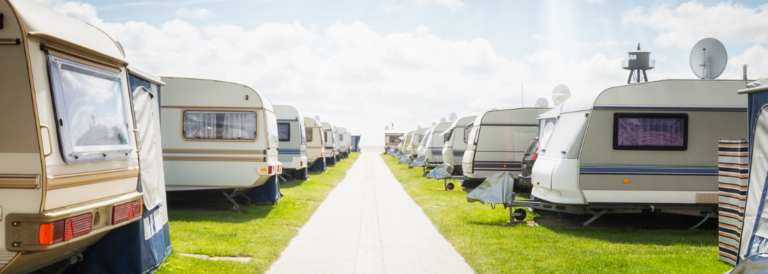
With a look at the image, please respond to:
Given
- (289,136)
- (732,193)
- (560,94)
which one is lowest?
(732,193)

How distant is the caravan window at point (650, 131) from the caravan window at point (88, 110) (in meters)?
7.49

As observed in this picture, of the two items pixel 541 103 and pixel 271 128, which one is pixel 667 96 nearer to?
pixel 271 128

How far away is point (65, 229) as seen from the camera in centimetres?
428

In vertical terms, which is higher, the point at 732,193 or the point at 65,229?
the point at 65,229

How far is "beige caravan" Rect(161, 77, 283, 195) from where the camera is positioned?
38.6ft

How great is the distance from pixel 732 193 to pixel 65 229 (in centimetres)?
681

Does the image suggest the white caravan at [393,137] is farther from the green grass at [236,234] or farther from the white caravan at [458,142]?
the green grass at [236,234]

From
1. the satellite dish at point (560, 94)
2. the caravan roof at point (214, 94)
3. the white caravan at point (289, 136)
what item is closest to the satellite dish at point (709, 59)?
the satellite dish at point (560, 94)

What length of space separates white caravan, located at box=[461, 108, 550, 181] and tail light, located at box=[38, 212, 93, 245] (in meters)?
12.4

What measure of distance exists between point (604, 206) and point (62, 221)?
26.6ft

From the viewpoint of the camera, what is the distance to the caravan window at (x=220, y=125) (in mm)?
11859

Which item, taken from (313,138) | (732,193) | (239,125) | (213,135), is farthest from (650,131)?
(313,138)

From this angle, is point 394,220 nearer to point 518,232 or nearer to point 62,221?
point 518,232

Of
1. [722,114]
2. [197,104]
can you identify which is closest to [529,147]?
[722,114]
